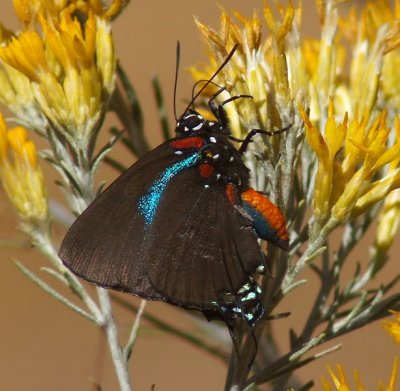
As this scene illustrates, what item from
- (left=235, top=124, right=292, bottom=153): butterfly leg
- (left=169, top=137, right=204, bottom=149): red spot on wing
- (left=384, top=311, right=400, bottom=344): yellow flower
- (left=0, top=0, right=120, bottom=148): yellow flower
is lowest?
(left=384, top=311, right=400, bottom=344): yellow flower

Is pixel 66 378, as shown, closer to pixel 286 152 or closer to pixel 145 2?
pixel 145 2

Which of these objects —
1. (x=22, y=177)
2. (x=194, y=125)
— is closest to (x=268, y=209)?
(x=194, y=125)

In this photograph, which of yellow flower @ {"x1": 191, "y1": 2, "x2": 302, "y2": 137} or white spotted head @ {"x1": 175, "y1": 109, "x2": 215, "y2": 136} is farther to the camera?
white spotted head @ {"x1": 175, "y1": 109, "x2": 215, "y2": 136}

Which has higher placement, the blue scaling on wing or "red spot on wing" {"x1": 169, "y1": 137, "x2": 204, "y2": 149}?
"red spot on wing" {"x1": 169, "y1": 137, "x2": 204, "y2": 149}

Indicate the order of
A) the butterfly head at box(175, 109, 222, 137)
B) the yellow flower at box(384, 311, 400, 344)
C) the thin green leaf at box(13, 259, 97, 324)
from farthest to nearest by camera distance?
the butterfly head at box(175, 109, 222, 137), the thin green leaf at box(13, 259, 97, 324), the yellow flower at box(384, 311, 400, 344)

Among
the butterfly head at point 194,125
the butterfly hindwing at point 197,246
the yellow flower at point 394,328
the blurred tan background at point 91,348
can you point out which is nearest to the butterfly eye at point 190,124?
the butterfly head at point 194,125

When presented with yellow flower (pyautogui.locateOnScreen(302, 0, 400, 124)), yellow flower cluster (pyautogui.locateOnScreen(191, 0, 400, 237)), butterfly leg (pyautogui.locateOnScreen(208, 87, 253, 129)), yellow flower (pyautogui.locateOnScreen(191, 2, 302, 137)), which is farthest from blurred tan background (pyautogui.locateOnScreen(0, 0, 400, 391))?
yellow flower (pyautogui.locateOnScreen(191, 2, 302, 137))

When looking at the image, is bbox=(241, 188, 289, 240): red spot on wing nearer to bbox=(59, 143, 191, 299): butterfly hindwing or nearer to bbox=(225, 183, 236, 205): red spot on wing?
bbox=(225, 183, 236, 205): red spot on wing

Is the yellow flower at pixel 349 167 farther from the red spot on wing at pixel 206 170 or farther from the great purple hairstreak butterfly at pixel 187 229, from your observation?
the red spot on wing at pixel 206 170

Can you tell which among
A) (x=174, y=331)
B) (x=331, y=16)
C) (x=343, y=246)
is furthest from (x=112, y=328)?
(x=331, y=16)

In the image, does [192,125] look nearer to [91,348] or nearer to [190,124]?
[190,124]
